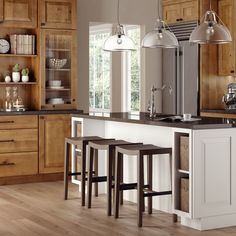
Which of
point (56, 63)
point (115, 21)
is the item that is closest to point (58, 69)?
point (56, 63)

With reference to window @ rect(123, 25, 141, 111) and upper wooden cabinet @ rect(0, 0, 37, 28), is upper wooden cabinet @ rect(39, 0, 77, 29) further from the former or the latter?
window @ rect(123, 25, 141, 111)

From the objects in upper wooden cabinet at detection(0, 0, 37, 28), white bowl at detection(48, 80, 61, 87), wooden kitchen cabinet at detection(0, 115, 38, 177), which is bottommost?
wooden kitchen cabinet at detection(0, 115, 38, 177)

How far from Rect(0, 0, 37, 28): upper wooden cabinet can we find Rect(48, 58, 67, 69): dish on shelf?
0.50 metres

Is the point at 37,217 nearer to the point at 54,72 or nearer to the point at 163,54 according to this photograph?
the point at 54,72

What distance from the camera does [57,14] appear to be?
7867 mm

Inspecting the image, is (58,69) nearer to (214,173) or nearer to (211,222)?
(214,173)

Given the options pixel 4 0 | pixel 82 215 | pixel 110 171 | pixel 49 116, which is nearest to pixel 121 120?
pixel 110 171

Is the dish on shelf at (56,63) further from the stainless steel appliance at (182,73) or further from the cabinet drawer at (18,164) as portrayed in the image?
the stainless steel appliance at (182,73)

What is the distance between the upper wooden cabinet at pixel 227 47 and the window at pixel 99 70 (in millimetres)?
3155

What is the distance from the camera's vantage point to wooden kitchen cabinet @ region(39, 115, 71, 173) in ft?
25.5

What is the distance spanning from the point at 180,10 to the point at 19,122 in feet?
9.44

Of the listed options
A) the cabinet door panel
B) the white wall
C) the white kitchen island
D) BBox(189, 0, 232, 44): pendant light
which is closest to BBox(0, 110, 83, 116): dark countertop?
the white wall

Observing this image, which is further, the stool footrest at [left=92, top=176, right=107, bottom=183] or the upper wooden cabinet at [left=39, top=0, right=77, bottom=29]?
the upper wooden cabinet at [left=39, top=0, right=77, bottom=29]

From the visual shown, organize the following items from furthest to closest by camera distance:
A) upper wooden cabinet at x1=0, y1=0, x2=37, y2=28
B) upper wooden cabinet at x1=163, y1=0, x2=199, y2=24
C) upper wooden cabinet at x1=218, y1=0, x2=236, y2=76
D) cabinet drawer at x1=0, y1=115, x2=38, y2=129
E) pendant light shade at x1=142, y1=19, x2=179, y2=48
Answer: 1. upper wooden cabinet at x1=163, y1=0, x2=199, y2=24
2. upper wooden cabinet at x1=218, y1=0, x2=236, y2=76
3. upper wooden cabinet at x1=0, y1=0, x2=37, y2=28
4. cabinet drawer at x1=0, y1=115, x2=38, y2=129
5. pendant light shade at x1=142, y1=19, x2=179, y2=48
